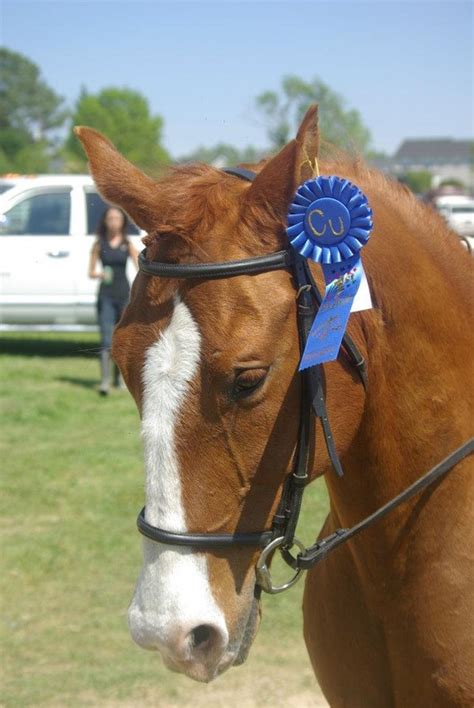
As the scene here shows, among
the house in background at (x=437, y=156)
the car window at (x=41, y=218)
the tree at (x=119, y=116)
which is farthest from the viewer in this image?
the house in background at (x=437, y=156)

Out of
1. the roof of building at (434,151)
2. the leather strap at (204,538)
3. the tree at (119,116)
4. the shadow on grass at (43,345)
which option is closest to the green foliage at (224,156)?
the leather strap at (204,538)

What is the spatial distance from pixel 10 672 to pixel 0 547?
5.30ft

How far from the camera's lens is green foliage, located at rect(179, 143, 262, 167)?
2375mm

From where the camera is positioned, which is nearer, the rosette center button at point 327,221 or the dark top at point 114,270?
the rosette center button at point 327,221

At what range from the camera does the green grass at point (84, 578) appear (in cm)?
416

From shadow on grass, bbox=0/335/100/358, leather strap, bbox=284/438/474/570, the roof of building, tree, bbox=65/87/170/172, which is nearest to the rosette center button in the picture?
leather strap, bbox=284/438/474/570

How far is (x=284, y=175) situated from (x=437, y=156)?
117 m

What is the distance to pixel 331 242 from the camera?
6.46 feet

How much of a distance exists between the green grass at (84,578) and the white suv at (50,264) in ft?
8.65

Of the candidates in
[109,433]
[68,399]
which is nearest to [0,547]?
[109,433]

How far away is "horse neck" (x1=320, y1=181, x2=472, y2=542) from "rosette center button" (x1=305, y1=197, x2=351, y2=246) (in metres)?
0.15

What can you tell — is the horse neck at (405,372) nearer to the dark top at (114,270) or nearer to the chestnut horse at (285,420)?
the chestnut horse at (285,420)

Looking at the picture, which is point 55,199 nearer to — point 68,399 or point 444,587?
point 68,399

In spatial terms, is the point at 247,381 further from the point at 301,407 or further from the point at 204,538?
the point at 204,538
